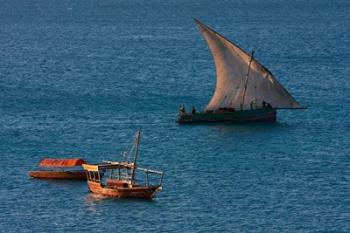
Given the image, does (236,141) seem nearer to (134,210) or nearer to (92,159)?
(92,159)

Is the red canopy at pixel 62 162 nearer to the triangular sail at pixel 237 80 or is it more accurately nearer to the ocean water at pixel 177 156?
the ocean water at pixel 177 156

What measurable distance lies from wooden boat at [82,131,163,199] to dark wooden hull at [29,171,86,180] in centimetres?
208

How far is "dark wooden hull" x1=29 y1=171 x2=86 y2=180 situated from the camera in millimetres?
132625

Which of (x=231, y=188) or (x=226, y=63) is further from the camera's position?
(x=226, y=63)

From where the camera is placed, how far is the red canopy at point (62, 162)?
433 feet

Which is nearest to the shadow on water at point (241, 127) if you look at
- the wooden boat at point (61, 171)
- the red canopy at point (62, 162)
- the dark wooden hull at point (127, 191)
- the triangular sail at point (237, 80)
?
the triangular sail at point (237, 80)

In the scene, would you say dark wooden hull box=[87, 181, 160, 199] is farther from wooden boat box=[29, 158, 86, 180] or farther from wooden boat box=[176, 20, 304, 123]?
wooden boat box=[176, 20, 304, 123]

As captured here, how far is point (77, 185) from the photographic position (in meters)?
131

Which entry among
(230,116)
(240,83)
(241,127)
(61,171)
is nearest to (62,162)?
(61,171)

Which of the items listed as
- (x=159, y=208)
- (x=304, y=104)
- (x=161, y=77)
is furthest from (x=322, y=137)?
(x=161, y=77)

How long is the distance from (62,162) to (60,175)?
112cm

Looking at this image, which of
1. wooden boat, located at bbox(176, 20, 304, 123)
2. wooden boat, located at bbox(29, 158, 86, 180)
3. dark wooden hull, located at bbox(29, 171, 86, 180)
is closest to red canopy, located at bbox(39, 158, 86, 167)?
wooden boat, located at bbox(29, 158, 86, 180)

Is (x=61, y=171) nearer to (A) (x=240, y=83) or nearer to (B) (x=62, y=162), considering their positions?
(B) (x=62, y=162)

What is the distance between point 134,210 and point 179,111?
1584 inches
